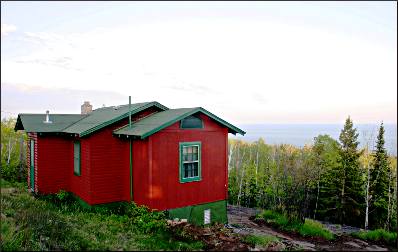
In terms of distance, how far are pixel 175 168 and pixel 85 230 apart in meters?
3.85

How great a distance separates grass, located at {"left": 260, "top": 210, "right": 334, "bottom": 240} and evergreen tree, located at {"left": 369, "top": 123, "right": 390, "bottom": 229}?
1469 centimetres

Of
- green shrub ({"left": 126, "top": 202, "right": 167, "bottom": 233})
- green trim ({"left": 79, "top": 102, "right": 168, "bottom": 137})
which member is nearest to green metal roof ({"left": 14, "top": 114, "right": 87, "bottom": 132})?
green trim ({"left": 79, "top": 102, "right": 168, "bottom": 137})

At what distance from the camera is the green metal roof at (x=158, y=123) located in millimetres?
11055

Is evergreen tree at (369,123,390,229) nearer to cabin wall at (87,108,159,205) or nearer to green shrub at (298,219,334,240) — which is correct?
green shrub at (298,219,334,240)

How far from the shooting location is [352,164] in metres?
25.9

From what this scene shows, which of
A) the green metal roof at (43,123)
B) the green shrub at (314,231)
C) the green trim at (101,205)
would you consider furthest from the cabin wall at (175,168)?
the green metal roof at (43,123)

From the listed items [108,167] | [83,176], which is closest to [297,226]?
[108,167]

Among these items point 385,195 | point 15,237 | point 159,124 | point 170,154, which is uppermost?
point 159,124

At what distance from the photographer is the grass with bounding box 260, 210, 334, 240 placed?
40.8ft

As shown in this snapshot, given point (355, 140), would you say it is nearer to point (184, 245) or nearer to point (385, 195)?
point (385, 195)

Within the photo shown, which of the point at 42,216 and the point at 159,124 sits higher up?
the point at 159,124

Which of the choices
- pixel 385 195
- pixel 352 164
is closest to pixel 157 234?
pixel 352 164

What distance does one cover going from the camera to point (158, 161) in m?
11.4

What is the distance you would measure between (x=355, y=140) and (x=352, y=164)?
8.08 ft
